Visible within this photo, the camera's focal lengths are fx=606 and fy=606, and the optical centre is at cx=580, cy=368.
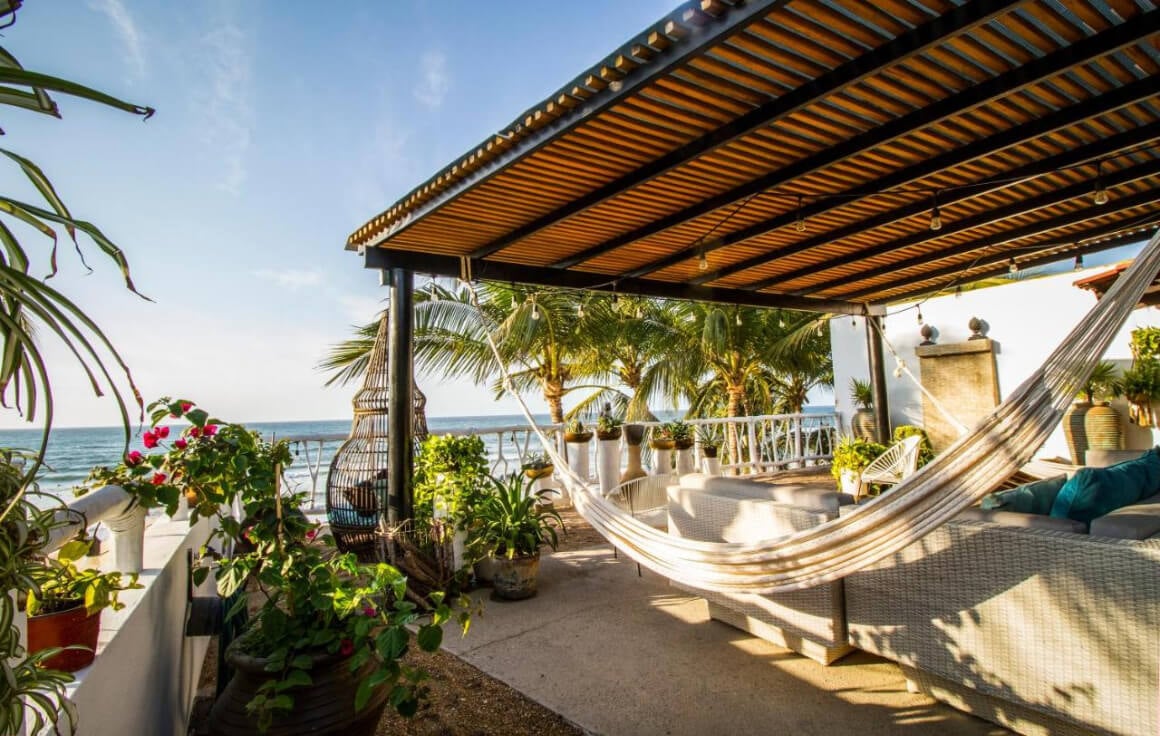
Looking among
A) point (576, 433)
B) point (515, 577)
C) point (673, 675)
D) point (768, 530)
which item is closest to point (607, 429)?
point (576, 433)

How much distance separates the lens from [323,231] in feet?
42.9

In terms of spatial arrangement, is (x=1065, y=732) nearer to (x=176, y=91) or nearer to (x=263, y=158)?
(x=176, y=91)

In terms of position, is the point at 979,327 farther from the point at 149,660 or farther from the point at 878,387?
the point at 149,660

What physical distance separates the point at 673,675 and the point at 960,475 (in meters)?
1.35

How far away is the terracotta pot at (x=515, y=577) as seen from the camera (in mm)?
3379

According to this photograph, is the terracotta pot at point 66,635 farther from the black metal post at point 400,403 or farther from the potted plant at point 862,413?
the potted plant at point 862,413

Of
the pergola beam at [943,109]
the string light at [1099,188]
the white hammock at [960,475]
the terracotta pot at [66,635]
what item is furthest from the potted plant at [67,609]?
the string light at [1099,188]

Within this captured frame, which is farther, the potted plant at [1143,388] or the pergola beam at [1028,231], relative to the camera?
the potted plant at [1143,388]

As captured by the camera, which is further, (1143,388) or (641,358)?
(641,358)

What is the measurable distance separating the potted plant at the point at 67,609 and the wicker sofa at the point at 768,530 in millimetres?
1935

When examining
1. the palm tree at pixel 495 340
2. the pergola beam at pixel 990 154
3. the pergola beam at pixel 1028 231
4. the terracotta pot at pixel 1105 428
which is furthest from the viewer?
the palm tree at pixel 495 340

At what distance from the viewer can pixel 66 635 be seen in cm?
120

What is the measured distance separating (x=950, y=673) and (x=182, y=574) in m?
2.79

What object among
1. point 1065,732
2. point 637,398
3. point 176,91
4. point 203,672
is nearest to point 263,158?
point 176,91
